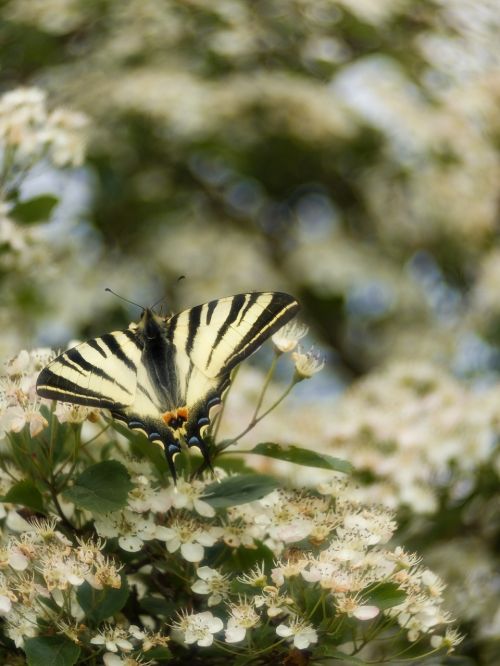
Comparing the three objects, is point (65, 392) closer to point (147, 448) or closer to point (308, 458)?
point (147, 448)

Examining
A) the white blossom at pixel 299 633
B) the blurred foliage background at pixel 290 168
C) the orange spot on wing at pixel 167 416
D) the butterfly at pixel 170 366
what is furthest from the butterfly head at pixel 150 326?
the blurred foliage background at pixel 290 168

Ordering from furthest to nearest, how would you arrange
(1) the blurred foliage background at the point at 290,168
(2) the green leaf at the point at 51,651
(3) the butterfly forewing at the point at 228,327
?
(1) the blurred foliage background at the point at 290,168, (3) the butterfly forewing at the point at 228,327, (2) the green leaf at the point at 51,651

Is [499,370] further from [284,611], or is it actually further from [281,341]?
[284,611]

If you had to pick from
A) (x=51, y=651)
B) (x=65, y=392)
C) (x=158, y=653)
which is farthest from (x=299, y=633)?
(x=65, y=392)

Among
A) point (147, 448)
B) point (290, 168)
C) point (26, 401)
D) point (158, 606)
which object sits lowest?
point (290, 168)

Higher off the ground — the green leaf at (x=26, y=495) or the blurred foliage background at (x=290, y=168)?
the green leaf at (x=26, y=495)

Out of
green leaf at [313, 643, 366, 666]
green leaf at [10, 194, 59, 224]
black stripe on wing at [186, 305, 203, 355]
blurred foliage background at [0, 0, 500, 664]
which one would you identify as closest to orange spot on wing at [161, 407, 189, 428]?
black stripe on wing at [186, 305, 203, 355]

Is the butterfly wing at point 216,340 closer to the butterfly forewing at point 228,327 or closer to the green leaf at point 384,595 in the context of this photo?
the butterfly forewing at point 228,327
